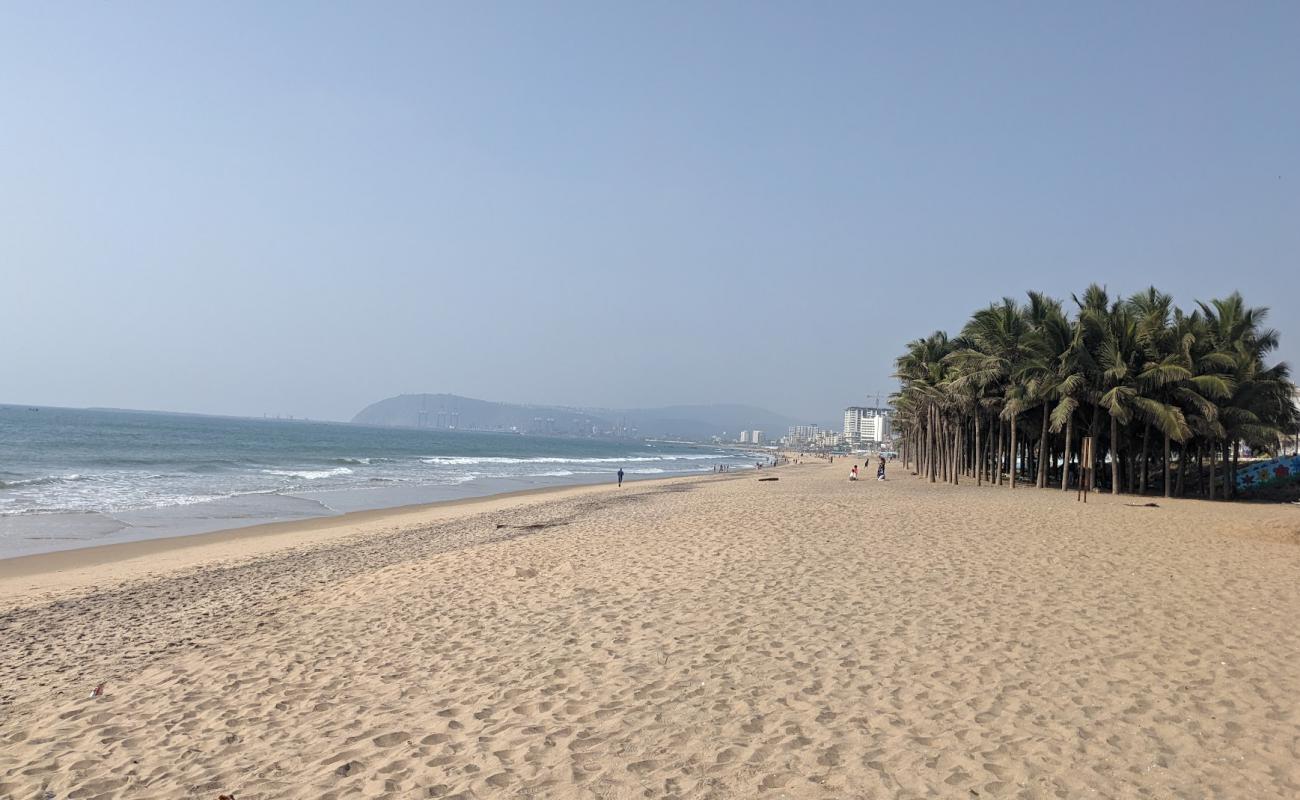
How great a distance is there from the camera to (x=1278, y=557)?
11.4 metres

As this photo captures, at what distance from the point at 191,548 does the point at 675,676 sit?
46.3 feet

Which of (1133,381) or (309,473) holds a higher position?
(1133,381)

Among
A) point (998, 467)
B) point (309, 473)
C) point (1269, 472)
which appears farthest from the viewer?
point (309, 473)

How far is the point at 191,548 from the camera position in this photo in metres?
16.0

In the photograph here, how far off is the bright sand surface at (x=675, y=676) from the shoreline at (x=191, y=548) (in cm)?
55

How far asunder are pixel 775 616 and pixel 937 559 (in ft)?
13.8

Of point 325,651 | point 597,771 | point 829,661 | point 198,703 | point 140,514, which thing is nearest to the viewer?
point 597,771

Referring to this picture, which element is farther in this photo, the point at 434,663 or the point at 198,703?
the point at 434,663

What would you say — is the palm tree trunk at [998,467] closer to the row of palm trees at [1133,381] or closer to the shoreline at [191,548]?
the row of palm trees at [1133,381]

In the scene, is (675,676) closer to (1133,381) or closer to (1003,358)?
(1133,381)

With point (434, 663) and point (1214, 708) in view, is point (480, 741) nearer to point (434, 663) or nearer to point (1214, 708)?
point (434, 663)

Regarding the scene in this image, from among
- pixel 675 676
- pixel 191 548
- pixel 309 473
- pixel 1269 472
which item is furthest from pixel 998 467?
pixel 309 473

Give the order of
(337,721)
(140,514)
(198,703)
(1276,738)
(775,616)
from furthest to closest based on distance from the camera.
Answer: (140,514)
(775,616)
(198,703)
(337,721)
(1276,738)

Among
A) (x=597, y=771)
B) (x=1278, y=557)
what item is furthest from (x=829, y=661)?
(x=1278, y=557)
